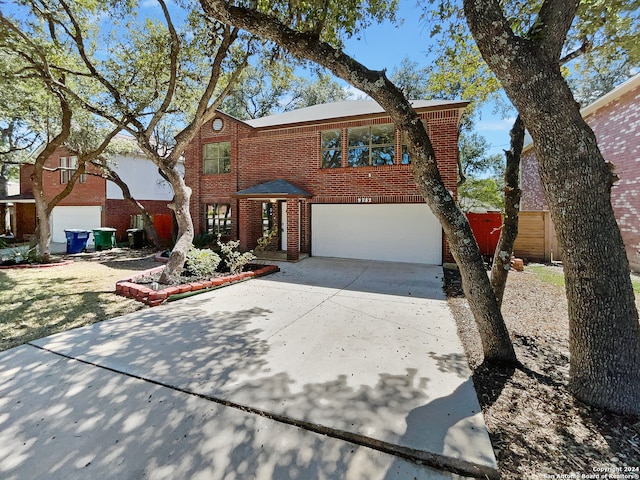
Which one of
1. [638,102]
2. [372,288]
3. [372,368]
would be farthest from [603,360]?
[638,102]

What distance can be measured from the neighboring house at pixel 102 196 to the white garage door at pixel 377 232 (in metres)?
8.79

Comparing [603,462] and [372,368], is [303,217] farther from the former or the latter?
[603,462]

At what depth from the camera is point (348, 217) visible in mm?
11953

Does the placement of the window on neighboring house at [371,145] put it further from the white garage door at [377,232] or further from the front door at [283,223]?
the front door at [283,223]

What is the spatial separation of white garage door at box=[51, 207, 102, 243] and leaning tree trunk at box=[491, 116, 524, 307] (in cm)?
1922

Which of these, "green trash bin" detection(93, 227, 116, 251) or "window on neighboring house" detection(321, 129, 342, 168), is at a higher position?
"window on neighboring house" detection(321, 129, 342, 168)

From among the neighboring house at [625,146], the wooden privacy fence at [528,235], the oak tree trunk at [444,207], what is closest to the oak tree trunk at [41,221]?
the oak tree trunk at [444,207]

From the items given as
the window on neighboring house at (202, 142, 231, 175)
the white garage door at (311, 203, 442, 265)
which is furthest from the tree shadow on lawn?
the window on neighboring house at (202, 142, 231, 175)

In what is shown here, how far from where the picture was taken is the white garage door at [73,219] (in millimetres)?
17094

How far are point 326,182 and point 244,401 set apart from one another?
31.8 ft

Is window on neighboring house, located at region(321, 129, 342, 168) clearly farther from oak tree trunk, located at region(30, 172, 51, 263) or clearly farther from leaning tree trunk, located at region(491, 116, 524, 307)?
oak tree trunk, located at region(30, 172, 51, 263)

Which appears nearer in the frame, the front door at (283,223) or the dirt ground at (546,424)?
the dirt ground at (546,424)

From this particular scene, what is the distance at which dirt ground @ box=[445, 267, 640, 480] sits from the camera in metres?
2.09

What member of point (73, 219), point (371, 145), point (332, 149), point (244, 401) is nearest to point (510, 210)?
point (244, 401)
